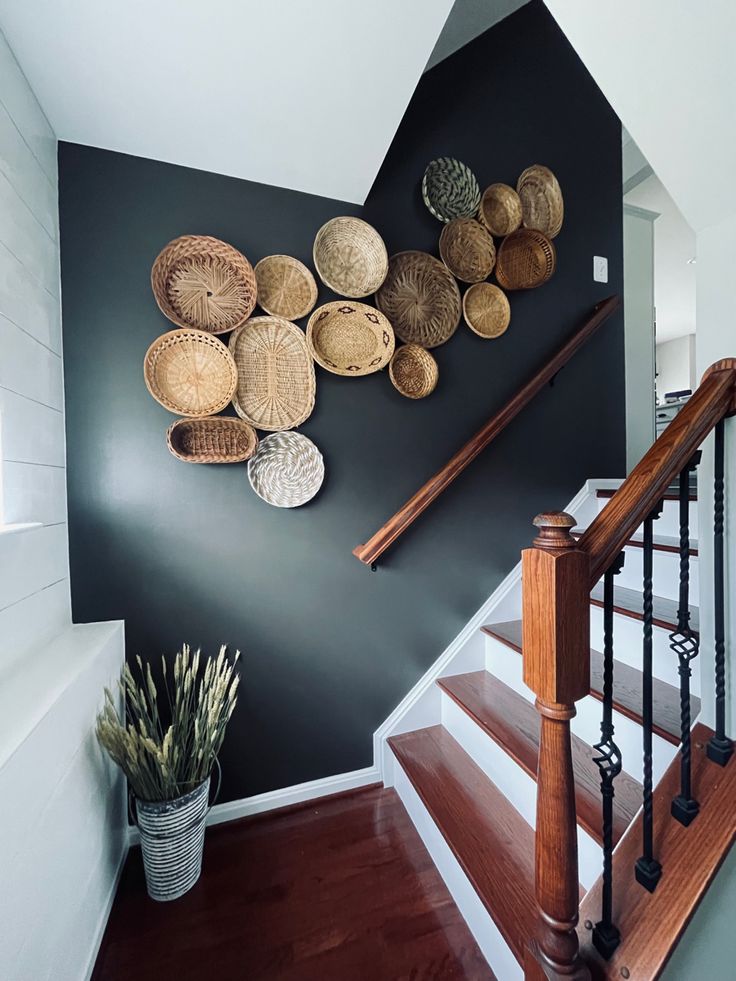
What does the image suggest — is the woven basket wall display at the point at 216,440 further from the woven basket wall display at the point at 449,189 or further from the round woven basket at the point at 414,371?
the woven basket wall display at the point at 449,189

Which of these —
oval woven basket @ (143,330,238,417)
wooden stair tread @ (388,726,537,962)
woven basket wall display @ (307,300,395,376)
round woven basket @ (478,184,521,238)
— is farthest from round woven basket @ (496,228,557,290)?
wooden stair tread @ (388,726,537,962)

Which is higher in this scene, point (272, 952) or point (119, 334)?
point (119, 334)

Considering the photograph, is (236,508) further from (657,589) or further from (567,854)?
(657,589)

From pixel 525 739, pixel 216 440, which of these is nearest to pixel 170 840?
pixel 525 739

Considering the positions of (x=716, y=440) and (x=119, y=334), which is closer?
(x=716, y=440)

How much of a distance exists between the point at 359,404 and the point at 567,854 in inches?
55.0

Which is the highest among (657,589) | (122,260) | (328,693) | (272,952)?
(122,260)

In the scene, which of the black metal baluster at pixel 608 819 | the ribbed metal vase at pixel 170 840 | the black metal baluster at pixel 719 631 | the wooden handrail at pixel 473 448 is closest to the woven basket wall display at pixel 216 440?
the wooden handrail at pixel 473 448

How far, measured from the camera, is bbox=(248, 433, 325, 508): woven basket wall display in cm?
149

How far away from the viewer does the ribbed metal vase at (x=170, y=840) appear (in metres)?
1.19

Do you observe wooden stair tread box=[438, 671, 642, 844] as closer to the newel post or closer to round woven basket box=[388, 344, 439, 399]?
the newel post

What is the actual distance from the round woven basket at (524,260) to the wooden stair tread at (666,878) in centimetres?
181

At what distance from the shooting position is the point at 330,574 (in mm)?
1626

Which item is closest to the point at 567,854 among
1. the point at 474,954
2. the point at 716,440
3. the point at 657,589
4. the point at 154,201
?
the point at 474,954
